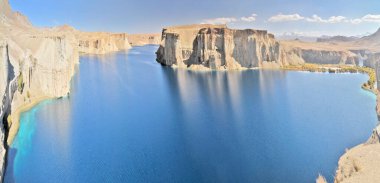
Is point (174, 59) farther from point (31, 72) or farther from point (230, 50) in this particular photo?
point (31, 72)

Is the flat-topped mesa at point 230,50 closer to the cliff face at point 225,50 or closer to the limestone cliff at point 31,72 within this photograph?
the cliff face at point 225,50

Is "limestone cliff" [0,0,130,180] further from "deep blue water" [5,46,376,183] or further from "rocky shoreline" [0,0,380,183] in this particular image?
"deep blue water" [5,46,376,183]

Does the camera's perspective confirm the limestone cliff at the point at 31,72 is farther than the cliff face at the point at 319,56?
No

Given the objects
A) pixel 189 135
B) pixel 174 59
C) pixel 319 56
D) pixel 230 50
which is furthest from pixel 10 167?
pixel 319 56

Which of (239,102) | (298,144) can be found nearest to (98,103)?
(239,102)

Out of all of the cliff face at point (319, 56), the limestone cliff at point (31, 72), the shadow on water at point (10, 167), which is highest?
the cliff face at point (319, 56)

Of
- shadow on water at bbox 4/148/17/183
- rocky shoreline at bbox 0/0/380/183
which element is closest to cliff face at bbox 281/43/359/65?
rocky shoreline at bbox 0/0/380/183

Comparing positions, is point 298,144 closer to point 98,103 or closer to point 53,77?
point 98,103

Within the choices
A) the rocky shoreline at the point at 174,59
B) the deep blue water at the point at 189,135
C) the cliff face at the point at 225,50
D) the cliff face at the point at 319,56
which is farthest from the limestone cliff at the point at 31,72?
the cliff face at the point at 319,56
